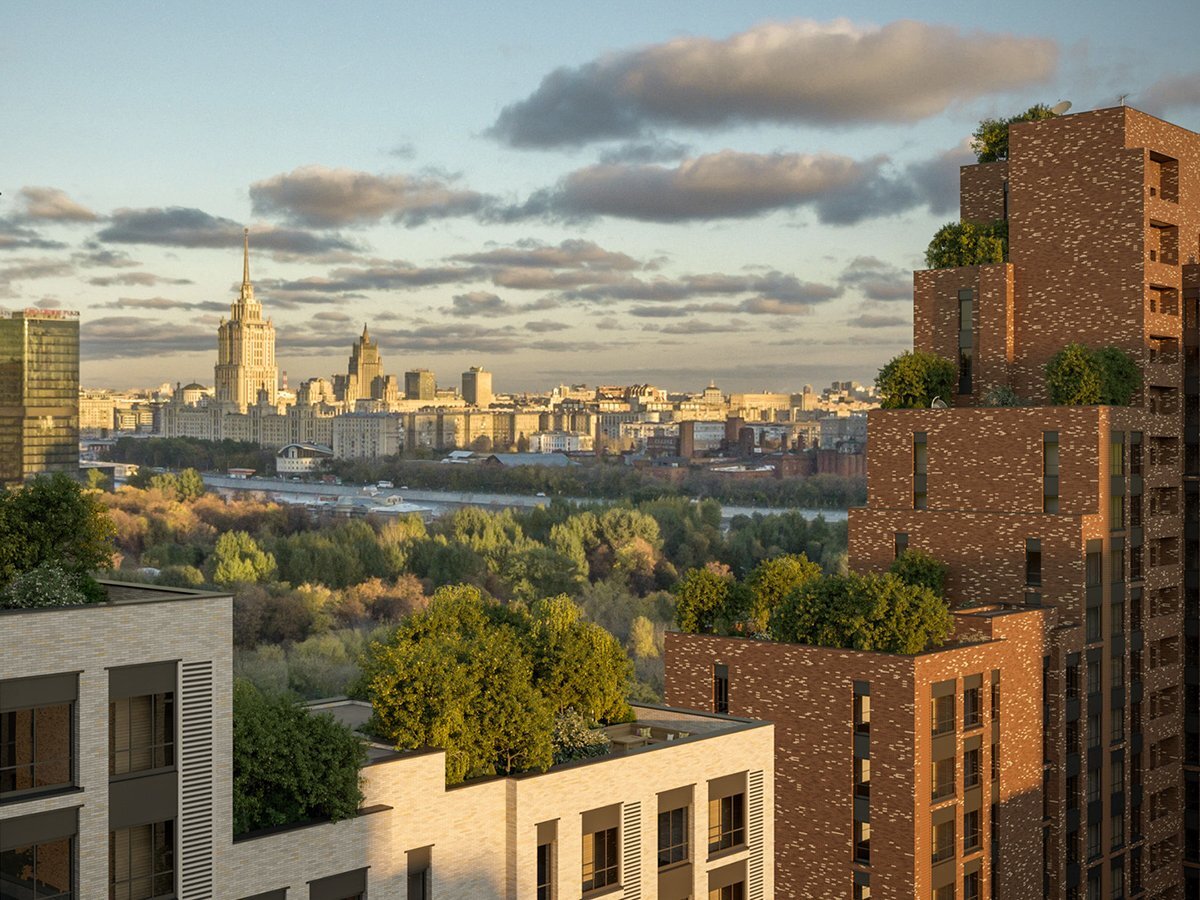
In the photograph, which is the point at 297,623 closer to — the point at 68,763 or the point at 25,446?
the point at 25,446

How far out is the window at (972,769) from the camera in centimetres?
3534

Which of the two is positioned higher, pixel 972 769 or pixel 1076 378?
pixel 1076 378

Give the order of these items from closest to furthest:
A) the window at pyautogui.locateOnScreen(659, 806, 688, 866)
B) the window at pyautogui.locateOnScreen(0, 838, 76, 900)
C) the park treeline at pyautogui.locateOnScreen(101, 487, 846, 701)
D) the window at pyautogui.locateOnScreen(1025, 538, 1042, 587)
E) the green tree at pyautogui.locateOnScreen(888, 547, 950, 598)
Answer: the window at pyautogui.locateOnScreen(0, 838, 76, 900), the window at pyautogui.locateOnScreen(659, 806, 688, 866), the window at pyautogui.locateOnScreen(1025, 538, 1042, 587), the green tree at pyautogui.locateOnScreen(888, 547, 950, 598), the park treeline at pyautogui.locateOnScreen(101, 487, 846, 701)

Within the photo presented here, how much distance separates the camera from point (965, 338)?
1727 inches

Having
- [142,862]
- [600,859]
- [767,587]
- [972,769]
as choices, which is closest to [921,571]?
[767,587]

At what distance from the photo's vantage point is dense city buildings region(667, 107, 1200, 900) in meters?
34.7

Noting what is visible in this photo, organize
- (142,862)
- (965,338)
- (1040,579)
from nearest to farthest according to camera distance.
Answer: (142,862), (1040,579), (965,338)

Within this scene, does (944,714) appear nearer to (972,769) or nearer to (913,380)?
(972,769)

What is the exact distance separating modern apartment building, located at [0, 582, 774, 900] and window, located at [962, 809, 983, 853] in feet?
36.6

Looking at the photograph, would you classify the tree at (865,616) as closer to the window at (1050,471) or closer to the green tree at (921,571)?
the green tree at (921,571)

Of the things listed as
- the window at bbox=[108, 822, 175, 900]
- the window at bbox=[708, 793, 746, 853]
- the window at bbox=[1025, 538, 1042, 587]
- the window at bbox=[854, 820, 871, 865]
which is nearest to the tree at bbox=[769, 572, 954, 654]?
the window at bbox=[854, 820, 871, 865]

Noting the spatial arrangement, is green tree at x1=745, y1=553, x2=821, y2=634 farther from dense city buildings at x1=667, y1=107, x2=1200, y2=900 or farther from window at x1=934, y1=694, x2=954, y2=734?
window at x1=934, y1=694, x2=954, y2=734

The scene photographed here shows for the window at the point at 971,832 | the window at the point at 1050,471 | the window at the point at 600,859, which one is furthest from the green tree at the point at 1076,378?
the window at the point at 600,859

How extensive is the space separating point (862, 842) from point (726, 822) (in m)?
7.70
